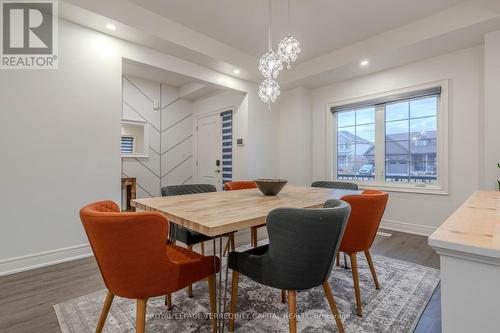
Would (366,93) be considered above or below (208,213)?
above

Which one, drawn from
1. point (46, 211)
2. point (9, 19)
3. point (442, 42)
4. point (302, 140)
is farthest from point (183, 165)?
point (442, 42)

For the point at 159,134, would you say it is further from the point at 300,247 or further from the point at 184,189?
the point at 300,247

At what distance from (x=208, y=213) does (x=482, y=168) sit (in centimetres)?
354

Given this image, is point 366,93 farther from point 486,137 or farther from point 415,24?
point 486,137

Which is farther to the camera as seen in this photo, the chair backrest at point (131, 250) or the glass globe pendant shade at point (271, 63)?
the glass globe pendant shade at point (271, 63)

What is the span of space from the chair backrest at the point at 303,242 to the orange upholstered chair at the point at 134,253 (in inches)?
19.7

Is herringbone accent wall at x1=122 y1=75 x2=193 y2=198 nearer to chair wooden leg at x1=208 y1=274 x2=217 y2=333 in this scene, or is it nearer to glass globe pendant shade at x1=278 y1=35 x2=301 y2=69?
glass globe pendant shade at x1=278 y1=35 x2=301 y2=69

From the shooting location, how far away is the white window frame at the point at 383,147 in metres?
3.29

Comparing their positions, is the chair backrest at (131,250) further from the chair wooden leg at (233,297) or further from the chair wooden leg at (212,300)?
the chair wooden leg at (233,297)

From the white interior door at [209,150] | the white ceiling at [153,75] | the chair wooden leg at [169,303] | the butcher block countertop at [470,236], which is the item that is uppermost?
the white ceiling at [153,75]

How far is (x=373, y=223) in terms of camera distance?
5.63 feet

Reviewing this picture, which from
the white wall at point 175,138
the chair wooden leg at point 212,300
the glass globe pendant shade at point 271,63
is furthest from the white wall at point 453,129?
the white wall at point 175,138

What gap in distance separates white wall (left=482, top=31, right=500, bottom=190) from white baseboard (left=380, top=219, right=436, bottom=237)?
3.12 ft

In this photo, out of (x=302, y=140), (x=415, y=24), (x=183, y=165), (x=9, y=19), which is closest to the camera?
(x=9, y=19)
